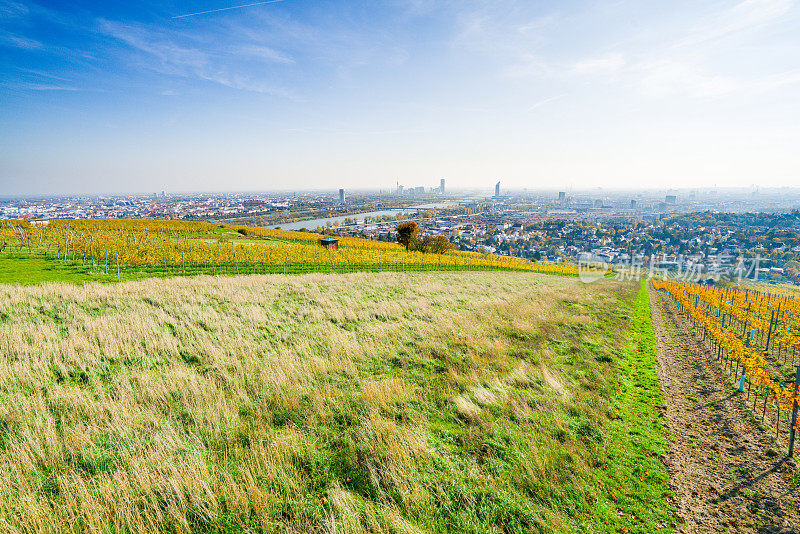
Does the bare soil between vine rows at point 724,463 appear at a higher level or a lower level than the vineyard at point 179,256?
lower

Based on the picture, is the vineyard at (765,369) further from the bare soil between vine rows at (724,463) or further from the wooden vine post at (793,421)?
the bare soil between vine rows at (724,463)

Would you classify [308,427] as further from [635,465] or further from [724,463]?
[724,463]

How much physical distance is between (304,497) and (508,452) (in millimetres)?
3270

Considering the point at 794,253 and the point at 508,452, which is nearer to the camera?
the point at 508,452

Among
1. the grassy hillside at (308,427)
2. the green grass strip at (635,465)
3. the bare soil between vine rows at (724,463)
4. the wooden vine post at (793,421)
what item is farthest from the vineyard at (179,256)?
the wooden vine post at (793,421)

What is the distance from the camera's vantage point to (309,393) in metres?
6.35

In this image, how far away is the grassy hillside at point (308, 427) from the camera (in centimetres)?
369

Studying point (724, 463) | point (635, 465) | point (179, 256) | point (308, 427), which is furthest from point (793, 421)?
point (179, 256)

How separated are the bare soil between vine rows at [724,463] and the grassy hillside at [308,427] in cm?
44

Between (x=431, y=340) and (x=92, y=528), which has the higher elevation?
(x=92, y=528)

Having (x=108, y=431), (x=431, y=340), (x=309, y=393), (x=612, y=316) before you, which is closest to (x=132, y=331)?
(x=108, y=431)

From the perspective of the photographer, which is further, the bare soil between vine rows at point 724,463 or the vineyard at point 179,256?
the vineyard at point 179,256

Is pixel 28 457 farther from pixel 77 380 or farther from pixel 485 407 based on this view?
pixel 485 407

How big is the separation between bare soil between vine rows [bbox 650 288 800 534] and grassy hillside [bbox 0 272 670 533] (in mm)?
438
